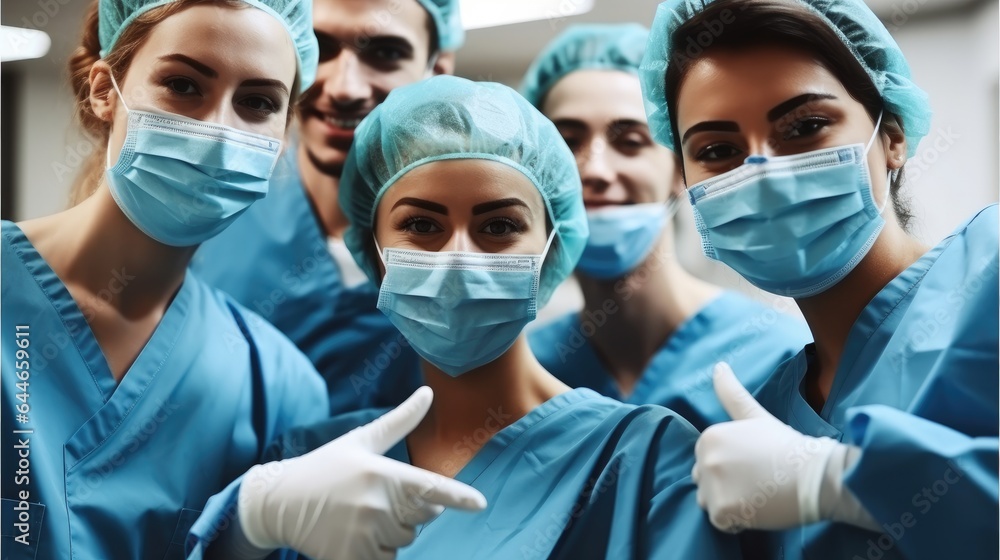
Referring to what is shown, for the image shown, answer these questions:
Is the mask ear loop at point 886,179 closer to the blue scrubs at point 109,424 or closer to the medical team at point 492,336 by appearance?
the medical team at point 492,336

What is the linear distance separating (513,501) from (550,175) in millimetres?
666

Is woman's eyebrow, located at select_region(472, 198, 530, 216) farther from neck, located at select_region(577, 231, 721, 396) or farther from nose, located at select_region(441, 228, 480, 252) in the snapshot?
neck, located at select_region(577, 231, 721, 396)

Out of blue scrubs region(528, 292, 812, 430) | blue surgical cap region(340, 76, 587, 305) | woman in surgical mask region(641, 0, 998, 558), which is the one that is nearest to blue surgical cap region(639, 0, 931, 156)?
woman in surgical mask region(641, 0, 998, 558)

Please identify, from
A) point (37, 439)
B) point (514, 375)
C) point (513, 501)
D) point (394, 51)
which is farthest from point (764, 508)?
point (394, 51)

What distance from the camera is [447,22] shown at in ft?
7.88

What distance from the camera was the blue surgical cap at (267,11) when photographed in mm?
1790

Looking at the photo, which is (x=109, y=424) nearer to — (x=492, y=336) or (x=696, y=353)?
(x=492, y=336)

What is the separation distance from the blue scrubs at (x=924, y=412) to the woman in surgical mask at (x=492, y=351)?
26cm

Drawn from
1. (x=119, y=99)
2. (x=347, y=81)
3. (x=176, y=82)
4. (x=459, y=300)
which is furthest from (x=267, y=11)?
(x=459, y=300)

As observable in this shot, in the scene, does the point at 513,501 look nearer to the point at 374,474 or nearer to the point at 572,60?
the point at 374,474

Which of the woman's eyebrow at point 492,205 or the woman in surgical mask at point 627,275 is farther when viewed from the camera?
the woman in surgical mask at point 627,275

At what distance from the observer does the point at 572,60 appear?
243 centimetres

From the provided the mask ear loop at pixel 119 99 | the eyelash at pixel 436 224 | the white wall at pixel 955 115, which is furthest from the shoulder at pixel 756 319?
the mask ear loop at pixel 119 99

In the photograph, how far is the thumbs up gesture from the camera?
1354 millimetres
